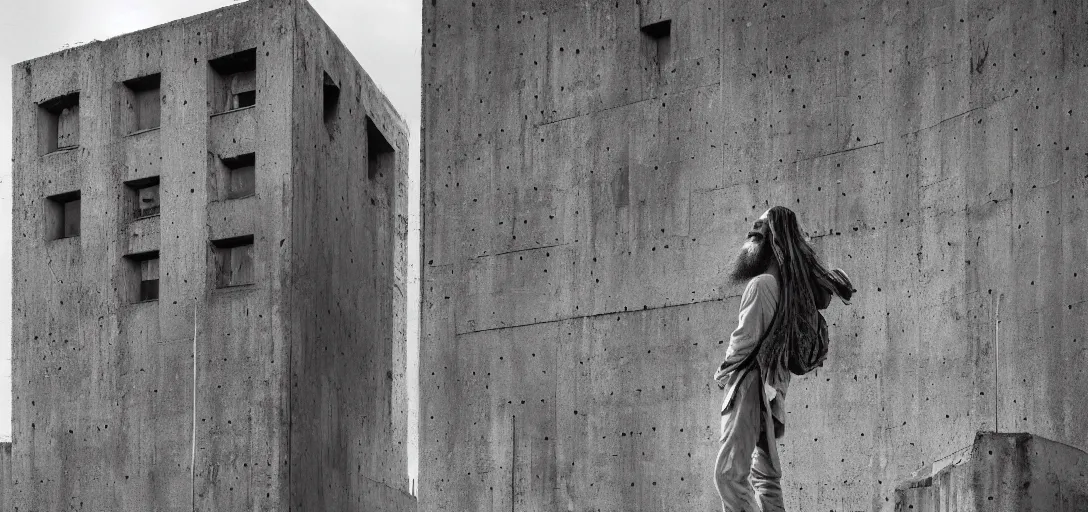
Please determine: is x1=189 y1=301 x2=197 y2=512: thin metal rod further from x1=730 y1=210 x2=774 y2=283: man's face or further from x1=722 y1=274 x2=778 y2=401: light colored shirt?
x1=722 y1=274 x2=778 y2=401: light colored shirt

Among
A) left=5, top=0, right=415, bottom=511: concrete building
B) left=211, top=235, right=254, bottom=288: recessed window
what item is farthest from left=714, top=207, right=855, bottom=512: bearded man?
left=211, top=235, right=254, bottom=288: recessed window

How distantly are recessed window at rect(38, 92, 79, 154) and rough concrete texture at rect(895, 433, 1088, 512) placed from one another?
72.4 ft

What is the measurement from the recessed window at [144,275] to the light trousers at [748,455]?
21437 mm

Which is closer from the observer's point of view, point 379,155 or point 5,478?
point 5,478

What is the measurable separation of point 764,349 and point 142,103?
23.1 meters

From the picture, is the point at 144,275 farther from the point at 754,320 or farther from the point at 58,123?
the point at 754,320

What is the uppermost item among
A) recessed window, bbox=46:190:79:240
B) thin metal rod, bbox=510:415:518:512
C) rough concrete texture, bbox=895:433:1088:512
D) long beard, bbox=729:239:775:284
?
recessed window, bbox=46:190:79:240

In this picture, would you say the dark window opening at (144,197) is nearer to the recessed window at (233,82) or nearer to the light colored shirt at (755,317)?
the recessed window at (233,82)

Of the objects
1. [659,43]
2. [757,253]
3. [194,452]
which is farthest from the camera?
[194,452]

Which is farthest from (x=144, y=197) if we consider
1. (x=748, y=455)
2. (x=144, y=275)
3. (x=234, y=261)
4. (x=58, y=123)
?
(x=748, y=455)

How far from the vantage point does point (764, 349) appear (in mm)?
11141

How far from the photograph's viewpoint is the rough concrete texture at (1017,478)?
15.0 m

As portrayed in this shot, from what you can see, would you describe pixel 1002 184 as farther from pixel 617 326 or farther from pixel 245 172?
pixel 245 172

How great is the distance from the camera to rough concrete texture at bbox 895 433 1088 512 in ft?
49.3
